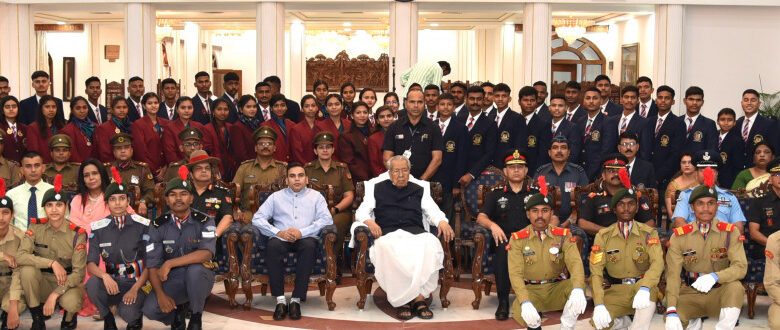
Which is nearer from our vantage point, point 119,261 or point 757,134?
point 119,261

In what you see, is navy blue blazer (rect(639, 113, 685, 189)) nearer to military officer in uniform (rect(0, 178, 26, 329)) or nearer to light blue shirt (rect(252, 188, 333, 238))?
light blue shirt (rect(252, 188, 333, 238))

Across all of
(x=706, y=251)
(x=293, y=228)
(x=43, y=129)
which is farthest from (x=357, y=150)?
(x=706, y=251)

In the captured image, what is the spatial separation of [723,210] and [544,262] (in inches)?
62.4

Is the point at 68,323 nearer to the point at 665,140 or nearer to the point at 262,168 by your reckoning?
the point at 262,168

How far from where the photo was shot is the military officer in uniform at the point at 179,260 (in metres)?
5.35

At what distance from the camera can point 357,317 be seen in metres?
5.99

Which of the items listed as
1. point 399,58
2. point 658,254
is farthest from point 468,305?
point 399,58

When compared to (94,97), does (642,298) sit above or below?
below

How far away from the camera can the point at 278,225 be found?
638cm

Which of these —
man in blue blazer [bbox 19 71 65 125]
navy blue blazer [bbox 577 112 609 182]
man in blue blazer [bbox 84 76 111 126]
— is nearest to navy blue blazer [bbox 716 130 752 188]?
navy blue blazer [bbox 577 112 609 182]

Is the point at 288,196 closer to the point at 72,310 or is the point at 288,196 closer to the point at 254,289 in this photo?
the point at 254,289

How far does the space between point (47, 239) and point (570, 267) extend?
3.37m

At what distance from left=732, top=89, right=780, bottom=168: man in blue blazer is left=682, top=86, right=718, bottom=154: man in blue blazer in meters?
0.32

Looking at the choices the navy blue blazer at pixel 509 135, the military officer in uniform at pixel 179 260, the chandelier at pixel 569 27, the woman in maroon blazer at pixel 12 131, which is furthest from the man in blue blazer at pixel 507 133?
the chandelier at pixel 569 27
